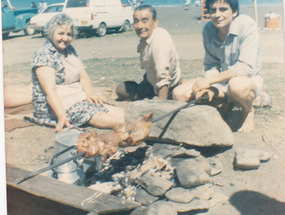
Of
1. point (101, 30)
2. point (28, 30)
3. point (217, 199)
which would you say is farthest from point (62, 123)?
point (28, 30)

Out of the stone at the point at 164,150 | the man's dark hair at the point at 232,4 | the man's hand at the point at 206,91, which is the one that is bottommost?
the stone at the point at 164,150

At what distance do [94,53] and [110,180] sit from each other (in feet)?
26.1

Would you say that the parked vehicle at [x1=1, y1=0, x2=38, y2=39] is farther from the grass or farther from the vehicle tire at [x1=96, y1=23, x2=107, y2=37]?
the grass

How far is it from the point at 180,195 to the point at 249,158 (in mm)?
833

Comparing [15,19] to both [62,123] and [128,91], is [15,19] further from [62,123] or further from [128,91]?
[62,123]

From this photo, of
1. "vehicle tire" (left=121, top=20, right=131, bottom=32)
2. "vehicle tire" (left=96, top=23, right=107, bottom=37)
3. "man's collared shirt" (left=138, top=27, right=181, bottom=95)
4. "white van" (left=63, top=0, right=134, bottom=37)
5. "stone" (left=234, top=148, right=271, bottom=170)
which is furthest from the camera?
"vehicle tire" (left=121, top=20, right=131, bottom=32)

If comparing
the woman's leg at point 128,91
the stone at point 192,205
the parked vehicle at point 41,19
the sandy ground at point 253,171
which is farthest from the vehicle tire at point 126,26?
the stone at point 192,205

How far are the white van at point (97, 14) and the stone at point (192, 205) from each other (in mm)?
12869

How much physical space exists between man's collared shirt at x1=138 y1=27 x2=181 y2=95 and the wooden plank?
78.4 inches

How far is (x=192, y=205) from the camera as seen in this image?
2.40m

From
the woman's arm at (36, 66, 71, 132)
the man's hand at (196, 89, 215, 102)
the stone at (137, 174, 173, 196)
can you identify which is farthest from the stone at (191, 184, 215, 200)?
the woman's arm at (36, 66, 71, 132)

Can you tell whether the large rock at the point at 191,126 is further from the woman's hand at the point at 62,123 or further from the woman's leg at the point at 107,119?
the woman's hand at the point at 62,123

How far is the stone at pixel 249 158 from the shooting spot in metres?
2.84

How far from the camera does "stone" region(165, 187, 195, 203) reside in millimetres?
2427
